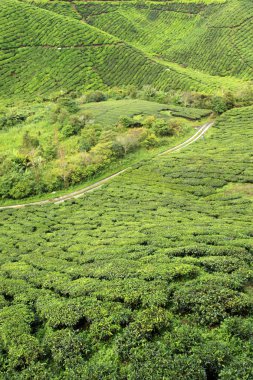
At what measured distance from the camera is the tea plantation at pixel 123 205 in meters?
15.3

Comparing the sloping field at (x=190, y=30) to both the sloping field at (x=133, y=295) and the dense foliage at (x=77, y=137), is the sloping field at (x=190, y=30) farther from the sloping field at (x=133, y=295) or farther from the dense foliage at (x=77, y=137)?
the sloping field at (x=133, y=295)

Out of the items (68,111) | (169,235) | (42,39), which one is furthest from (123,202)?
(42,39)

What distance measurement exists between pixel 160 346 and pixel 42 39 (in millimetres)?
121918

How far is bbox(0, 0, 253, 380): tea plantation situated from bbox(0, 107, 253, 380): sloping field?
0.08m

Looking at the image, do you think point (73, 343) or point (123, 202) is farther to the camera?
point (123, 202)

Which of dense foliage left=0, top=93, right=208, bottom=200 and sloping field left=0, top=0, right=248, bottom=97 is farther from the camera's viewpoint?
sloping field left=0, top=0, right=248, bottom=97

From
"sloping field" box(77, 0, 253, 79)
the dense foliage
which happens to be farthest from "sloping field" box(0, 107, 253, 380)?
"sloping field" box(77, 0, 253, 79)

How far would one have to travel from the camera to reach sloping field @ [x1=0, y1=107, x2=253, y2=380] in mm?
14141

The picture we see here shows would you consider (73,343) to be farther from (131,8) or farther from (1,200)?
(131,8)

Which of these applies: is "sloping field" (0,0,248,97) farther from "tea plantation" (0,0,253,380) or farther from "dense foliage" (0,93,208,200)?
"dense foliage" (0,93,208,200)

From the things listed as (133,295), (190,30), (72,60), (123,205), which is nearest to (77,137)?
(123,205)

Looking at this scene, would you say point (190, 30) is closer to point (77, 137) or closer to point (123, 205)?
point (77, 137)

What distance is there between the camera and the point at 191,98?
80438 millimetres

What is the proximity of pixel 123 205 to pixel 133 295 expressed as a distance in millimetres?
22958
